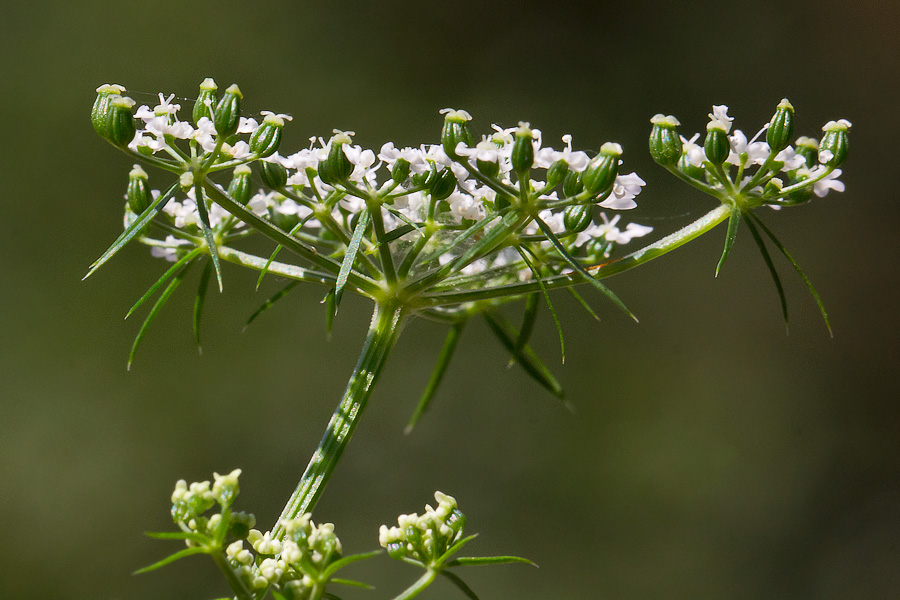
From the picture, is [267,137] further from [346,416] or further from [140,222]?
[346,416]

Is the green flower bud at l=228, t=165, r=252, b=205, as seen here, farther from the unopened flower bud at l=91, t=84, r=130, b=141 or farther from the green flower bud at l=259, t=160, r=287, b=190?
the unopened flower bud at l=91, t=84, r=130, b=141

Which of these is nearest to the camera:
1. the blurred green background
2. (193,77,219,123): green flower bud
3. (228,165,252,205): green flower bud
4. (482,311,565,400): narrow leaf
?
(193,77,219,123): green flower bud

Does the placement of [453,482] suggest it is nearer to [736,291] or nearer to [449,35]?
[736,291]

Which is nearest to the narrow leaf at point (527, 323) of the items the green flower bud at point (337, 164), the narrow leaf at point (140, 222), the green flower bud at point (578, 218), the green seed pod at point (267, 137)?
the green flower bud at point (578, 218)

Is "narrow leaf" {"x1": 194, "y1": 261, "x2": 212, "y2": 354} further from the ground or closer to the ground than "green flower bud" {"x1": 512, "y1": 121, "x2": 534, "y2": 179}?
closer to the ground

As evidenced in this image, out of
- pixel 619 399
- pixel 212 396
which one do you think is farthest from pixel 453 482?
pixel 212 396

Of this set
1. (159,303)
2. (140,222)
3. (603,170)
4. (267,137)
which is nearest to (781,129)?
(603,170)

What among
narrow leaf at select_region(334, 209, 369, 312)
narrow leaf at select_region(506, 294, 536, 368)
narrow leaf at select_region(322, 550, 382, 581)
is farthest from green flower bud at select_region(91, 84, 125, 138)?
narrow leaf at select_region(506, 294, 536, 368)

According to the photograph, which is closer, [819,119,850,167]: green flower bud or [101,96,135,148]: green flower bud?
[101,96,135,148]: green flower bud
